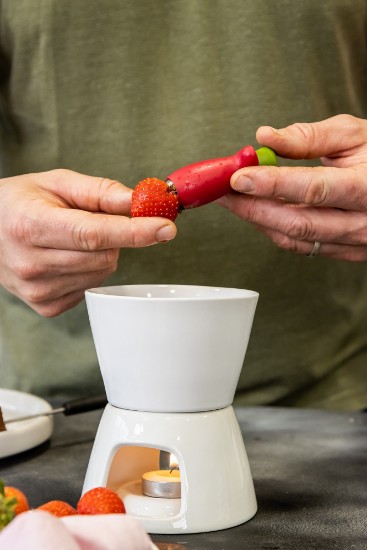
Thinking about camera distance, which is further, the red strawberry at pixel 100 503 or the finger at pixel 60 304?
the finger at pixel 60 304

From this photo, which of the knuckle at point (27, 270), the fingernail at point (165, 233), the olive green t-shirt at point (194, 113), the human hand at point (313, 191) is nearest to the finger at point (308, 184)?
the human hand at point (313, 191)

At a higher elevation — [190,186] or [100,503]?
[190,186]

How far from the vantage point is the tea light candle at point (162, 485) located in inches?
34.9

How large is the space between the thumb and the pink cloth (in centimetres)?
51

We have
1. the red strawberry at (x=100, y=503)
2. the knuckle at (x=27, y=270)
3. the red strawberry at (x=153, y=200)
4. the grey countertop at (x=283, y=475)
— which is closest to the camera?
the red strawberry at (x=100, y=503)

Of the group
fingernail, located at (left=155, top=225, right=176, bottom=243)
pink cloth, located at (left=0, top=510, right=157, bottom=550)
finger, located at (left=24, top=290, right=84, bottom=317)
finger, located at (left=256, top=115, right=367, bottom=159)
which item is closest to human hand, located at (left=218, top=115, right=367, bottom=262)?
finger, located at (left=256, top=115, right=367, bottom=159)

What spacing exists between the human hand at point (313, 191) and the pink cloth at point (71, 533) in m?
0.51

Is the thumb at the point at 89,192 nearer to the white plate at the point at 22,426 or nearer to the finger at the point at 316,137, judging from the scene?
the finger at the point at 316,137

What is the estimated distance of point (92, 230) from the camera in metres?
0.93

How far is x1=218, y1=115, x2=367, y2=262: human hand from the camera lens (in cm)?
101

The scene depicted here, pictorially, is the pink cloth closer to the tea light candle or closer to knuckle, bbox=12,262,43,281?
the tea light candle

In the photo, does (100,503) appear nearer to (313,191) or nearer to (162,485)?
(162,485)

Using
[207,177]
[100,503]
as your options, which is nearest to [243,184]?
[207,177]

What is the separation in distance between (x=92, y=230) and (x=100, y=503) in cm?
33
